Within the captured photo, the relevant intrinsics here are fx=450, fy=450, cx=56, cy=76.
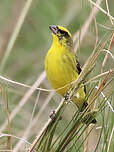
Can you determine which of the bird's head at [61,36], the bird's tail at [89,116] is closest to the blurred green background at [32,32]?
the bird's head at [61,36]

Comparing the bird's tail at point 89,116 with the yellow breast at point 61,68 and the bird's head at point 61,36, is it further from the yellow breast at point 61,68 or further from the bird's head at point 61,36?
the bird's head at point 61,36

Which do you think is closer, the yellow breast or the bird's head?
the yellow breast

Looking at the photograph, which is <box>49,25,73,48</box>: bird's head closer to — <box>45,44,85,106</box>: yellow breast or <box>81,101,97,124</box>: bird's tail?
<box>45,44,85,106</box>: yellow breast

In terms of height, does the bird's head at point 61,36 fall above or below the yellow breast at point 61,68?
above

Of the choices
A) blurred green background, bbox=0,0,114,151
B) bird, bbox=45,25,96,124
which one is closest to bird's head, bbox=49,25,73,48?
bird, bbox=45,25,96,124

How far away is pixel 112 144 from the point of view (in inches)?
66.7

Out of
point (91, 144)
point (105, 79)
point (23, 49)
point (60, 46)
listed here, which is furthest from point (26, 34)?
point (105, 79)

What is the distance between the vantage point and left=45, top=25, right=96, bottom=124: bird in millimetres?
2668

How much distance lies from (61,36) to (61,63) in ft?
0.75

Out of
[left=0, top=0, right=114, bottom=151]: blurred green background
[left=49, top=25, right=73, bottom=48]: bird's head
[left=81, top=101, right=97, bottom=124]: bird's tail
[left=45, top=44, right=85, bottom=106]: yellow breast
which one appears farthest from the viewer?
[left=0, top=0, right=114, bottom=151]: blurred green background

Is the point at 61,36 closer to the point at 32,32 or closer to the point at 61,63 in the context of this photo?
the point at 61,63

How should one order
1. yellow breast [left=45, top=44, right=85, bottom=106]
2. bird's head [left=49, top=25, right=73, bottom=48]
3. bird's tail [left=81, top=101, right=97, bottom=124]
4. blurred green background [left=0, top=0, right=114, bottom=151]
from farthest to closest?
blurred green background [left=0, top=0, right=114, bottom=151] → bird's head [left=49, top=25, right=73, bottom=48] → yellow breast [left=45, top=44, right=85, bottom=106] → bird's tail [left=81, top=101, right=97, bottom=124]

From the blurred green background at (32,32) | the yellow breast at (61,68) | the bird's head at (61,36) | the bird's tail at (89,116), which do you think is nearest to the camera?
the bird's tail at (89,116)

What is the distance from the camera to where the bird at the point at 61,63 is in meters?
2.67
